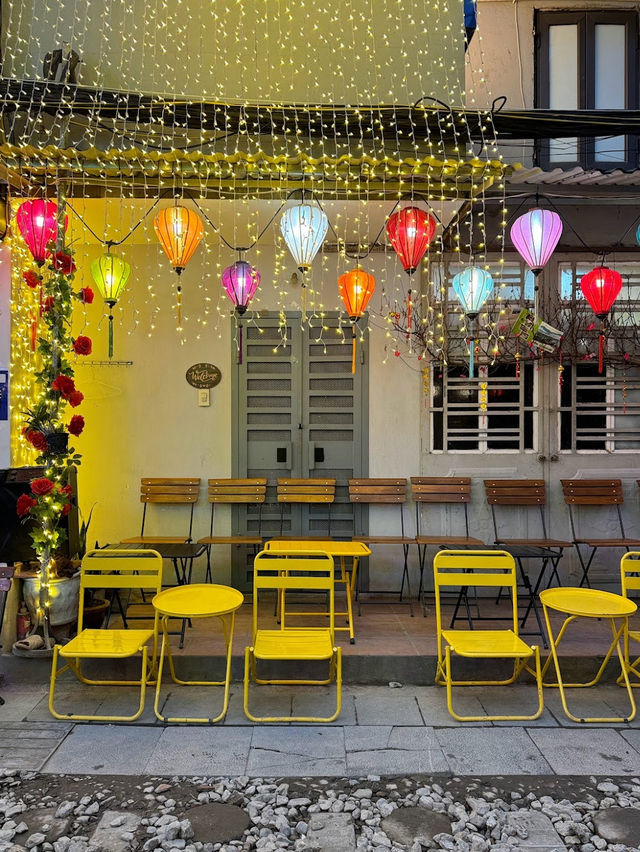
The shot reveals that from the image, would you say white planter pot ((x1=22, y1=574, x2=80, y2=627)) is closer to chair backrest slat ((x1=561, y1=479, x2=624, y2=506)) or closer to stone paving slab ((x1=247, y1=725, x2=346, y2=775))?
stone paving slab ((x1=247, y1=725, x2=346, y2=775))

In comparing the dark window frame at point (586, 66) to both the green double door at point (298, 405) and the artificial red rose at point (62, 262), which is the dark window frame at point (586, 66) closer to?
the green double door at point (298, 405)

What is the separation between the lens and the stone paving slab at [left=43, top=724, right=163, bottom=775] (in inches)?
144

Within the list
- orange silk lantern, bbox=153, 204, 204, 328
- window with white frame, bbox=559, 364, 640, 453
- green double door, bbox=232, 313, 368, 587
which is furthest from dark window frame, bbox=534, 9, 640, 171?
orange silk lantern, bbox=153, 204, 204, 328

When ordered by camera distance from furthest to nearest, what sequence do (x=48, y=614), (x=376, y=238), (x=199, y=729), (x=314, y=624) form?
(x=376, y=238)
(x=314, y=624)
(x=48, y=614)
(x=199, y=729)

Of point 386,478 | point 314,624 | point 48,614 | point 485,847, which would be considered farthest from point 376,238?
point 485,847

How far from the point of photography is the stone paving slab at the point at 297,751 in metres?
3.66


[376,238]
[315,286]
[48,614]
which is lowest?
[48,614]

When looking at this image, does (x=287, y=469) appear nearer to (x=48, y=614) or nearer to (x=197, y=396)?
(x=197, y=396)

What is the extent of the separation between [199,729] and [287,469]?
11.0 ft

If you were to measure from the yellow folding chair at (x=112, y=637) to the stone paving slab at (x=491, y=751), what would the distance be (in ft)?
6.68

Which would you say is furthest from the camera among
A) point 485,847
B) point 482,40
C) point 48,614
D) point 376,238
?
point 482,40

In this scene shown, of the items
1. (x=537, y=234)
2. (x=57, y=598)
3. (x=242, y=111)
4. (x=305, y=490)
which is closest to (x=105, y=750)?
(x=57, y=598)

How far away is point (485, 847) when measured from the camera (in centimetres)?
296

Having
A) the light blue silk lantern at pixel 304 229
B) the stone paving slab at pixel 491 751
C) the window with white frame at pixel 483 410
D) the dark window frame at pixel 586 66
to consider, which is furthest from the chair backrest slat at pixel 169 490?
the dark window frame at pixel 586 66
